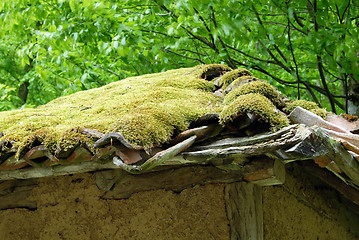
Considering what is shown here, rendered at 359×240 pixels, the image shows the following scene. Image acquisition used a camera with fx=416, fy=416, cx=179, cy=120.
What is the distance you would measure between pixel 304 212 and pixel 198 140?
1434mm

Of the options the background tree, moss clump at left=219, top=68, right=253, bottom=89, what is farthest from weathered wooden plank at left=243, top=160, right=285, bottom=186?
the background tree

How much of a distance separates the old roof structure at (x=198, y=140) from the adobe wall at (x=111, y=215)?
18 centimetres

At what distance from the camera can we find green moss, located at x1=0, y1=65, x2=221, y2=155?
213 centimetres

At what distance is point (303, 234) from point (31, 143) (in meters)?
2.07

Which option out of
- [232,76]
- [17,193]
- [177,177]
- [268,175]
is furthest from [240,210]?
[17,193]

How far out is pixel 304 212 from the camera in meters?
3.15

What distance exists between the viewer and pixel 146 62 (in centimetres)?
790

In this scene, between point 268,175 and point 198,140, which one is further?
point 268,175

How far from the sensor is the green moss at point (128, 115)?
213 cm

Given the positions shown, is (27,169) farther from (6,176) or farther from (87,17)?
(87,17)

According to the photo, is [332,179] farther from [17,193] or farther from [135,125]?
[17,193]

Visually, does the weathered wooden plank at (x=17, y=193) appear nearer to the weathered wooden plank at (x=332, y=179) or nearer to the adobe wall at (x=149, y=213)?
the adobe wall at (x=149, y=213)

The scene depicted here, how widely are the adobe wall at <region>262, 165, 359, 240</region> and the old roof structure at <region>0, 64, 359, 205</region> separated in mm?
265

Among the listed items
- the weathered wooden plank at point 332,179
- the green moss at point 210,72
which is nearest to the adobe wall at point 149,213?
the weathered wooden plank at point 332,179
